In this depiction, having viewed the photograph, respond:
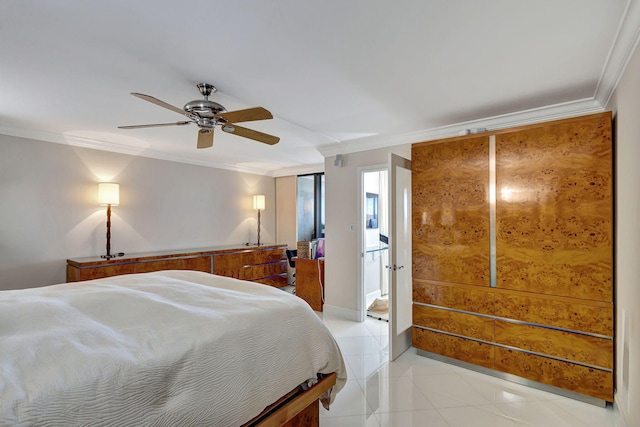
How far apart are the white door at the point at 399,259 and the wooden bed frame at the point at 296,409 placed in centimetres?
122

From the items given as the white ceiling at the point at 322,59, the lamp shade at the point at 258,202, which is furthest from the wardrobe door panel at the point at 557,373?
the lamp shade at the point at 258,202

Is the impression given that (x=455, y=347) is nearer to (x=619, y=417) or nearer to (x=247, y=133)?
(x=619, y=417)

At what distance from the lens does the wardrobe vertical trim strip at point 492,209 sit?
8.71ft

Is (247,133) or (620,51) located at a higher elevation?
(620,51)

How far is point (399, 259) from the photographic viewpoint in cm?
303

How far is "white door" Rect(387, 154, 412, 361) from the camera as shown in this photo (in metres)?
2.91

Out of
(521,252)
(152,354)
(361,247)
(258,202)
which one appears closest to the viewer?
(152,354)

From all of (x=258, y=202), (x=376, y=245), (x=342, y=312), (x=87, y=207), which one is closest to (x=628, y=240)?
(x=342, y=312)

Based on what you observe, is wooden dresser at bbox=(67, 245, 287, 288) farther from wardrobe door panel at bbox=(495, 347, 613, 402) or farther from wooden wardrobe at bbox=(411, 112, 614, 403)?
wardrobe door panel at bbox=(495, 347, 613, 402)

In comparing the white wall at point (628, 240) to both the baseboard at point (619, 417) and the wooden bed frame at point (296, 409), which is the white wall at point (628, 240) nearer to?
the baseboard at point (619, 417)

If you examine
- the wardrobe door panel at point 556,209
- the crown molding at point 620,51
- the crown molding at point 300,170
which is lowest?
the wardrobe door panel at point 556,209

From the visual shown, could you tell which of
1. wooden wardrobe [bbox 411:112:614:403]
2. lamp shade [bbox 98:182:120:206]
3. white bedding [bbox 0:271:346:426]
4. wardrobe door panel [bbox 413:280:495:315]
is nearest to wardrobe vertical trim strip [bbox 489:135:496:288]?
wooden wardrobe [bbox 411:112:614:403]

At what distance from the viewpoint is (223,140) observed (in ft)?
13.1

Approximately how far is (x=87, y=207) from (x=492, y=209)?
15.8 feet
